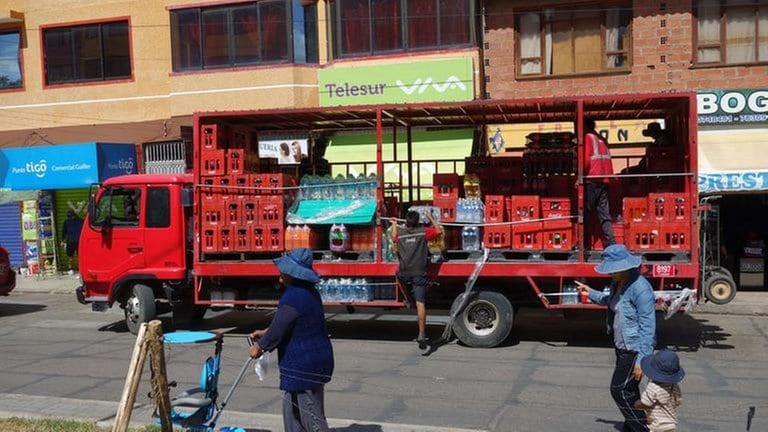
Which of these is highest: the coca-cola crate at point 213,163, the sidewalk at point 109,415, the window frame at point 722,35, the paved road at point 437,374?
the window frame at point 722,35

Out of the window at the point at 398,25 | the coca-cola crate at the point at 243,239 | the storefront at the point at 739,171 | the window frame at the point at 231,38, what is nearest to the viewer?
the coca-cola crate at the point at 243,239

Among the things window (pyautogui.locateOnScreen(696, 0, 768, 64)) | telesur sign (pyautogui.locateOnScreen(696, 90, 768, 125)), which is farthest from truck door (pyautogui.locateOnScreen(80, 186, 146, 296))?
window (pyautogui.locateOnScreen(696, 0, 768, 64))

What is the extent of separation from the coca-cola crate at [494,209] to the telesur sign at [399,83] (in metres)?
7.27

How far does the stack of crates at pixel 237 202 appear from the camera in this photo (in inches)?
420

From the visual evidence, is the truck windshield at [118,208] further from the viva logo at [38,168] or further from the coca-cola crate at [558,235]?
the viva logo at [38,168]

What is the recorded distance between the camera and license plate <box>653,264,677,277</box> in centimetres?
934

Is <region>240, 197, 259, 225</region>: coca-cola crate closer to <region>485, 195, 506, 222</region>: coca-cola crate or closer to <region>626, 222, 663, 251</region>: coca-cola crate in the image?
<region>485, 195, 506, 222</region>: coca-cola crate

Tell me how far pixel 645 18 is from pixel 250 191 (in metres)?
10.2

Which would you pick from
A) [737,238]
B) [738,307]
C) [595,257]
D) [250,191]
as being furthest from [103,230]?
[737,238]

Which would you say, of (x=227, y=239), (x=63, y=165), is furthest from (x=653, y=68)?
(x=63, y=165)

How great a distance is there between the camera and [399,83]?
57.7 ft

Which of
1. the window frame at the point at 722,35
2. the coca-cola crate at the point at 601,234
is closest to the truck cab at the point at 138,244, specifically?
the coca-cola crate at the point at 601,234

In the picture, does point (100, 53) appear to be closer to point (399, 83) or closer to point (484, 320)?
point (399, 83)

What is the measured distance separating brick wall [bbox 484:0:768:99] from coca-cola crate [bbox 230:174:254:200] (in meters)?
8.33
